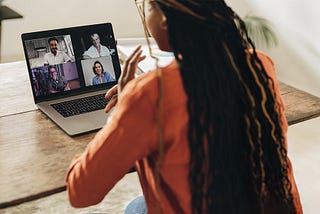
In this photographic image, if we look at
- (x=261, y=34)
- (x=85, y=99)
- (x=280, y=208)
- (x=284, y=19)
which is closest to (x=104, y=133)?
(x=280, y=208)

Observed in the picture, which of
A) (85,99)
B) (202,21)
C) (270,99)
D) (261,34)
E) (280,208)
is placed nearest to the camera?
(202,21)

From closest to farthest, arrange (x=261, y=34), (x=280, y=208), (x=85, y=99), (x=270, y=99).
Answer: (x=270, y=99) → (x=280, y=208) → (x=85, y=99) → (x=261, y=34)

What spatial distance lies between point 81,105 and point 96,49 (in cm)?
21

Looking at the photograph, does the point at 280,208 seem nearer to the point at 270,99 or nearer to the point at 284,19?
the point at 270,99

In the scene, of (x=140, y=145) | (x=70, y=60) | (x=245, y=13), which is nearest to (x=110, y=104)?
(x=70, y=60)

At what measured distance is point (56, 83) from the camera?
4.63ft

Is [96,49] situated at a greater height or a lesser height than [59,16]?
lesser

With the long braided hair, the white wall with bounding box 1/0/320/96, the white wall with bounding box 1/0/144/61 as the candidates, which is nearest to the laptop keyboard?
the long braided hair

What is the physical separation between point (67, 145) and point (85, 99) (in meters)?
0.27

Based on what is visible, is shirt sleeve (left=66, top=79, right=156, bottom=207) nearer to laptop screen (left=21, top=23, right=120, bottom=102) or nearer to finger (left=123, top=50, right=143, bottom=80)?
finger (left=123, top=50, right=143, bottom=80)

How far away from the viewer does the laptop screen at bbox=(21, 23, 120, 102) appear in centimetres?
140

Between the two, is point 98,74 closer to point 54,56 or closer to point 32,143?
point 54,56

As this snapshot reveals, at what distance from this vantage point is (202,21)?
775 millimetres

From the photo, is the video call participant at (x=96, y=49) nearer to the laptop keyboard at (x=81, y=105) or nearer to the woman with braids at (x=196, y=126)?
the laptop keyboard at (x=81, y=105)
